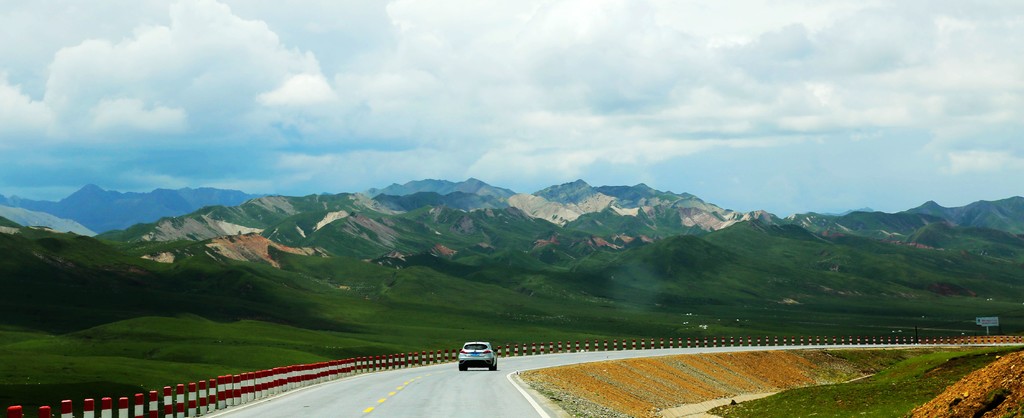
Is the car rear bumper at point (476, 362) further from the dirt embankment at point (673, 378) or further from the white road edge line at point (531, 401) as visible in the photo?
the white road edge line at point (531, 401)

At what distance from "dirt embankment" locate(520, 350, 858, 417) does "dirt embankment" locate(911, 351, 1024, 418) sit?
13.3 metres

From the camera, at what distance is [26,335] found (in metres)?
172

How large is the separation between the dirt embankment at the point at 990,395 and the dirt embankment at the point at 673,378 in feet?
43.7

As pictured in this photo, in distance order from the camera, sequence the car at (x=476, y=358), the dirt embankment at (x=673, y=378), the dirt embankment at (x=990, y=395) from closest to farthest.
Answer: the dirt embankment at (x=990, y=395) → the dirt embankment at (x=673, y=378) → the car at (x=476, y=358)

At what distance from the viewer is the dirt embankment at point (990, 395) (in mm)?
22516

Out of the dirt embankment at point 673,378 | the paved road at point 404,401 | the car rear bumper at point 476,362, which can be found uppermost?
the car rear bumper at point 476,362

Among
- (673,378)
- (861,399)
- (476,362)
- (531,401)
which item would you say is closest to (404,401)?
(531,401)

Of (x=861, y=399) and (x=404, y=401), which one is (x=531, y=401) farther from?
(x=861, y=399)

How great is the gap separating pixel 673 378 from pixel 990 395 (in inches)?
2080

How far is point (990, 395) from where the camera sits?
76.3 feet

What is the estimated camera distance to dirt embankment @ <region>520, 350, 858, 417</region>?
161 feet

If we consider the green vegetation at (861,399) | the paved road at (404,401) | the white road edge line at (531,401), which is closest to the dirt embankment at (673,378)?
the white road edge line at (531,401)

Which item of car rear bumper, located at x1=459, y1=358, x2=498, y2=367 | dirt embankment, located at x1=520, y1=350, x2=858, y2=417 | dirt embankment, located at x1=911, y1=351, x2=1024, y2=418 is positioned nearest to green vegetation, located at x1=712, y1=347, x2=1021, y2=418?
dirt embankment, located at x1=520, y1=350, x2=858, y2=417

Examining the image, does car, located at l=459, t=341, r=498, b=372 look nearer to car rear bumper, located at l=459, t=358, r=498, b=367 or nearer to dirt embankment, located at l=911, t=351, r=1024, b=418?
car rear bumper, located at l=459, t=358, r=498, b=367
